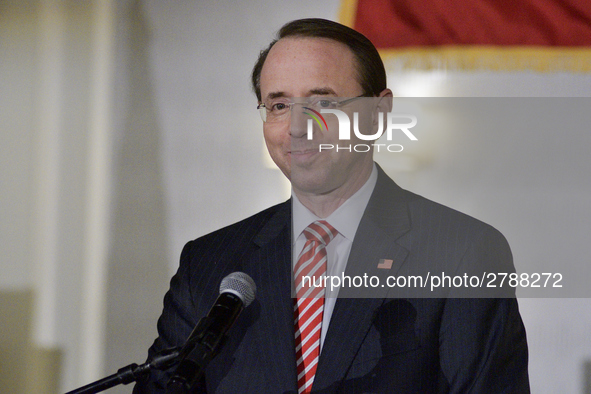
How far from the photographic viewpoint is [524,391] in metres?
1.18

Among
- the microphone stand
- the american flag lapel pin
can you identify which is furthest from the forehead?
the microphone stand

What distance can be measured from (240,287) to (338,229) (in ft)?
1.62

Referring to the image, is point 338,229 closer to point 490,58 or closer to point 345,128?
point 345,128

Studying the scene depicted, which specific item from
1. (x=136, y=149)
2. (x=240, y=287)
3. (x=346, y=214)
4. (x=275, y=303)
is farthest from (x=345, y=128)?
(x=136, y=149)

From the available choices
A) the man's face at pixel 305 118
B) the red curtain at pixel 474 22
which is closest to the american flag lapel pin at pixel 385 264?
the man's face at pixel 305 118

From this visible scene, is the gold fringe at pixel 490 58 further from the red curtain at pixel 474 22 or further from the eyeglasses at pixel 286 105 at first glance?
the eyeglasses at pixel 286 105

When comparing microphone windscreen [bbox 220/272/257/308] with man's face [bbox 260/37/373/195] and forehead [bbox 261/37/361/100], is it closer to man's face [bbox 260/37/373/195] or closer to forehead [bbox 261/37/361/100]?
man's face [bbox 260/37/373/195]

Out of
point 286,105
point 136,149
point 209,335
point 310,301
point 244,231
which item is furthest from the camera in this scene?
point 136,149

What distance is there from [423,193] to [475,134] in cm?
21

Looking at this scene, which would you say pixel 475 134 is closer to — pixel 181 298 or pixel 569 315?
pixel 569 315

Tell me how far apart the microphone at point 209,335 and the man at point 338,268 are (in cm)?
36

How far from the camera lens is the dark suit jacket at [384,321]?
1.14 meters

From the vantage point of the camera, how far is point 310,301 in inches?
49.8

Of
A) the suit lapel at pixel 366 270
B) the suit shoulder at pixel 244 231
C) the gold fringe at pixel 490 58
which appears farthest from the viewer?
the gold fringe at pixel 490 58
